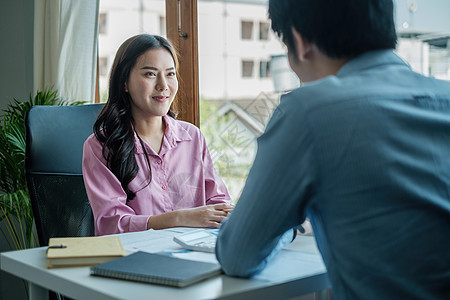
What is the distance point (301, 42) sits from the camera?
1.07m

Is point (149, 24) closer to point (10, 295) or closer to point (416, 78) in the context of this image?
point (10, 295)

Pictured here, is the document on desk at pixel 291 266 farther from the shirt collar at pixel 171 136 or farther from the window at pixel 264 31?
the window at pixel 264 31

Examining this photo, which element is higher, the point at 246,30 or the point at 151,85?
the point at 246,30

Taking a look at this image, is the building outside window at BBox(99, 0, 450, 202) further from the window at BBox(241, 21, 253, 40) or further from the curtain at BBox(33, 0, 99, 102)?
the curtain at BBox(33, 0, 99, 102)

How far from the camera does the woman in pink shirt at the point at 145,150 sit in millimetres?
1925

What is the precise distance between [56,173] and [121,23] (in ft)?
4.96

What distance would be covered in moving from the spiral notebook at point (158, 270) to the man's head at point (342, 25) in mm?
477

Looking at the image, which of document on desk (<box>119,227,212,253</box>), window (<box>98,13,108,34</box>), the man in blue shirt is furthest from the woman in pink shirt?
window (<box>98,13,108,34</box>)

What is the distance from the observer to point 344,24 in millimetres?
1018

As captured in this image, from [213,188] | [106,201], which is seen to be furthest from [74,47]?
[106,201]

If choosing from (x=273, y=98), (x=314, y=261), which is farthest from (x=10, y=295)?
(x=314, y=261)

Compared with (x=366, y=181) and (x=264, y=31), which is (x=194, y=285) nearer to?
(x=366, y=181)

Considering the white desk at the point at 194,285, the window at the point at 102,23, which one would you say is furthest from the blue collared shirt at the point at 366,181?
the window at the point at 102,23

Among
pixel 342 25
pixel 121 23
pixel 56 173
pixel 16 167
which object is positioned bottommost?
pixel 16 167
